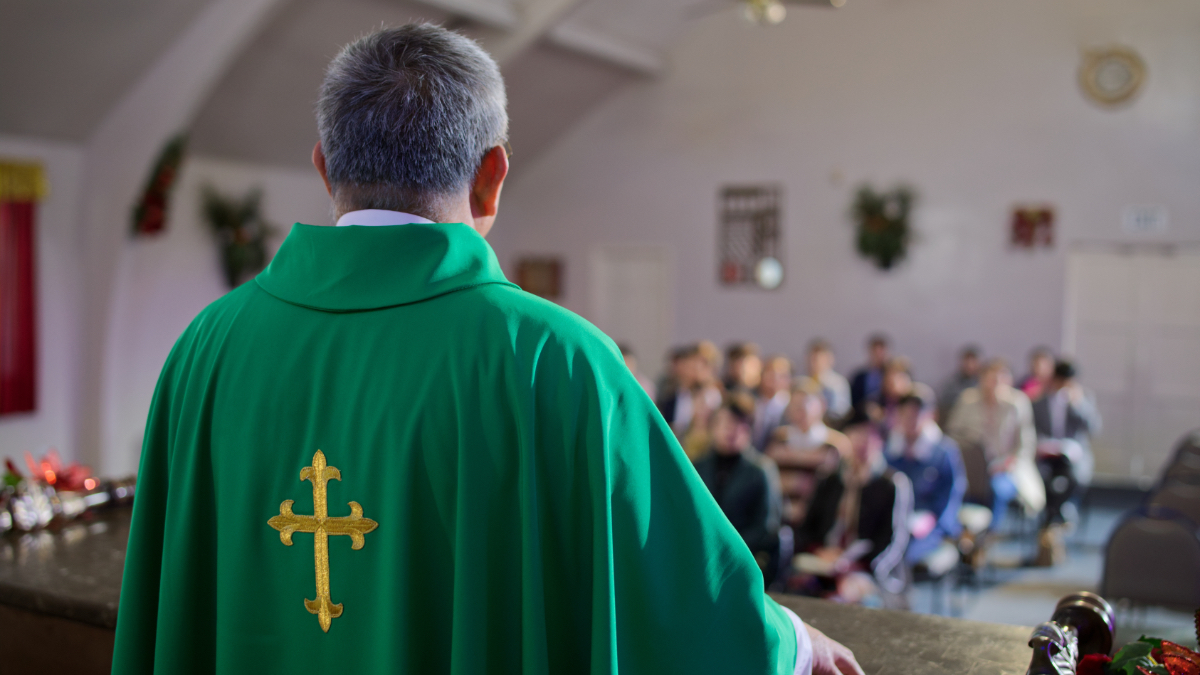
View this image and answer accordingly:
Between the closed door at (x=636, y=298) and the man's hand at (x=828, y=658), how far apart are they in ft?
35.1

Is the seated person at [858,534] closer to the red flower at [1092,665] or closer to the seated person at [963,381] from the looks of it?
the red flower at [1092,665]

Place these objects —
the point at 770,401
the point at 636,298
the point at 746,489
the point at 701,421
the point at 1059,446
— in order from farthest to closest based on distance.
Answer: the point at 636,298, the point at 770,401, the point at 1059,446, the point at 701,421, the point at 746,489

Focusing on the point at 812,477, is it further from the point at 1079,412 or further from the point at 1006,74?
the point at 1006,74

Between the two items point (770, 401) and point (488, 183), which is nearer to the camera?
point (488, 183)

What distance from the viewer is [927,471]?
611cm

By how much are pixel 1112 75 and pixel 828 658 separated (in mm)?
9974

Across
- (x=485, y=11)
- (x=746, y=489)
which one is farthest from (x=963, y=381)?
(x=485, y=11)

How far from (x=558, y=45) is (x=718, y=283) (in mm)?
3350

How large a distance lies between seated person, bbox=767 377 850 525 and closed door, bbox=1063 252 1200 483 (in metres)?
4.41

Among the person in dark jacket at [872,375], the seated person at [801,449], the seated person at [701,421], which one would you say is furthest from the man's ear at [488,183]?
the person in dark jacket at [872,375]

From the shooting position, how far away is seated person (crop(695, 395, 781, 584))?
5309 mm

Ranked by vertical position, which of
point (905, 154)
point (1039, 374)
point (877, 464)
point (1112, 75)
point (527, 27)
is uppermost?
point (527, 27)

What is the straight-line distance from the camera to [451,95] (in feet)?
3.89

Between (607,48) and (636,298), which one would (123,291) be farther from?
(636,298)
